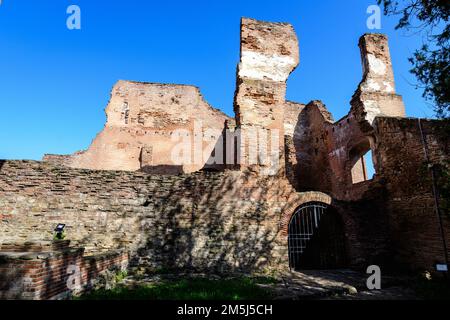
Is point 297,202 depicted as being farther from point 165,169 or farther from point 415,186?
point 165,169

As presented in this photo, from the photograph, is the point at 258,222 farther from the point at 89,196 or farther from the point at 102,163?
the point at 102,163

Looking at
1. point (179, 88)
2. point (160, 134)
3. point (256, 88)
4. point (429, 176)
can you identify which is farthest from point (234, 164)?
point (179, 88)

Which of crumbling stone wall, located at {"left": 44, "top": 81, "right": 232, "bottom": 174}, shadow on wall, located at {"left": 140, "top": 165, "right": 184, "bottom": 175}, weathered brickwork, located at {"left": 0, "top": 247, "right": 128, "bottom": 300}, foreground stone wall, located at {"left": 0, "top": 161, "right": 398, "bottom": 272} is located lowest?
weathered brickwork, located at {"left": 0, "top": 247, "right": 128, "bottom": 300}

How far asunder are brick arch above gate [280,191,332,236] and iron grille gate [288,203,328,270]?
8.2 inches

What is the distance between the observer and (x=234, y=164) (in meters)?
8.81

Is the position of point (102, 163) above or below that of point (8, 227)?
above

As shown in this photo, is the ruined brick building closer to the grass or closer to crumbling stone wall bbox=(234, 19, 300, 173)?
crumbling stone wall bbox=(234, 19, 300, 173)

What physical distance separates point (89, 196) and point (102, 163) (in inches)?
447

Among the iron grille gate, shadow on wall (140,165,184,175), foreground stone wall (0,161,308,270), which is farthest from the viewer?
shadow on wall (140,165,184,175)

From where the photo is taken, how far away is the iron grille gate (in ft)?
26.8

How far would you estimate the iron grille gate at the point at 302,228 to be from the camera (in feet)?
26.8

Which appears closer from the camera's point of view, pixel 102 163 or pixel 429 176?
pixel 429 176

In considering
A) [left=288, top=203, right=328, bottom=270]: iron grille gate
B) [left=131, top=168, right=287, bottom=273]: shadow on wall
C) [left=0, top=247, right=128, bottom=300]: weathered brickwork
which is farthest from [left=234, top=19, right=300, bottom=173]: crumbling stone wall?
[left=0, top=247, right=128, bottom=300]: weathered brickwork

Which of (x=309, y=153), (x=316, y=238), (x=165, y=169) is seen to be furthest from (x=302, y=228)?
(x=165, y=169)
